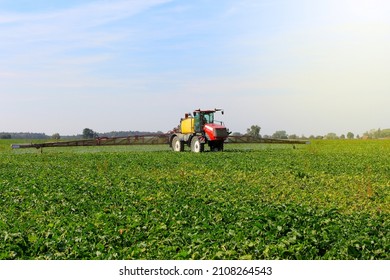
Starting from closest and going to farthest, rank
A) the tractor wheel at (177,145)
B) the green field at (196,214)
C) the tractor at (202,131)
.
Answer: the green field at (196,214)
the tractor at (202,131)
the tractor wheel at (177,145)

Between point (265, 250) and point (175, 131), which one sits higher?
point (175, 131)

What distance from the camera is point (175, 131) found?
3728 cm

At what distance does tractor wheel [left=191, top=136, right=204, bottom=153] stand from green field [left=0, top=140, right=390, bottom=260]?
11073 millimetres

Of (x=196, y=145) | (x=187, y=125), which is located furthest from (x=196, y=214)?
(x=187, y=125)

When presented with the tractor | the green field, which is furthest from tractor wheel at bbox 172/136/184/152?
the green field

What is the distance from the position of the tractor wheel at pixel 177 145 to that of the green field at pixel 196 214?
45.5 ft

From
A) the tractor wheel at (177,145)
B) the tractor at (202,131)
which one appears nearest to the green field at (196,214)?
the tractor at (202,131)

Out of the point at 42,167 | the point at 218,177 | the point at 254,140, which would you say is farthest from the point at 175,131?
the point at 218,177

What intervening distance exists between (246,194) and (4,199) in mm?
6856

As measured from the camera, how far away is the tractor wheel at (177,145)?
36.1 metres

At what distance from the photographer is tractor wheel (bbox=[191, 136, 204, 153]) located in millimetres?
33244

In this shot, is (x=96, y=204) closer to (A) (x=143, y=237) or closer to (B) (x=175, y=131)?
(A) (x=143, y=237)

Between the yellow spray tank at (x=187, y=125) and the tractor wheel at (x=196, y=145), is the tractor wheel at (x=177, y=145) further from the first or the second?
the tractor wheel at (x=196, y=145)

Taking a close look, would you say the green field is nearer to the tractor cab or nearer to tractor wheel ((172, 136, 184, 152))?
the tractor cab
